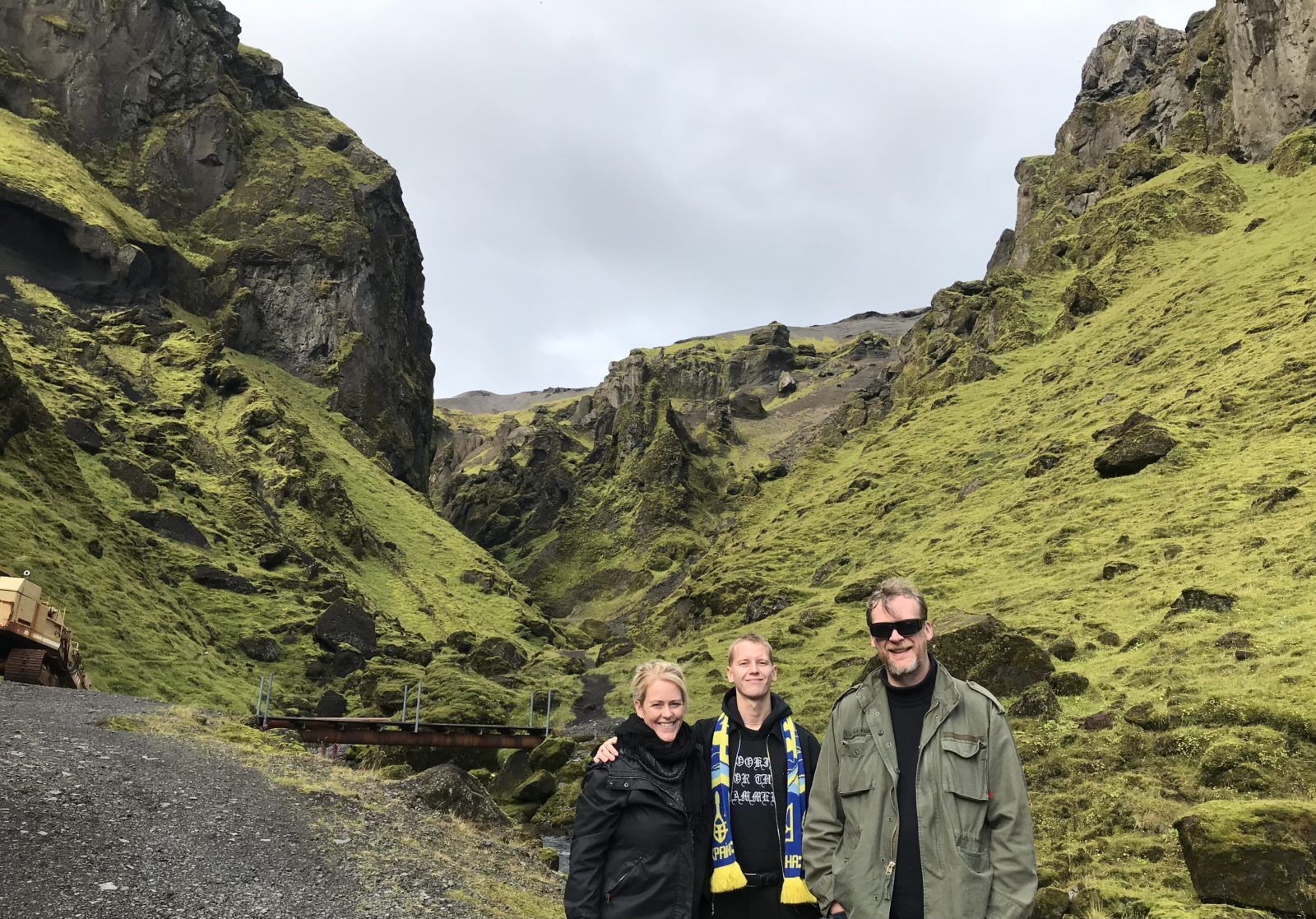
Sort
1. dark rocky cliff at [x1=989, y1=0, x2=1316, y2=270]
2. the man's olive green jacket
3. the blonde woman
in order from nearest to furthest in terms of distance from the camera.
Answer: the man's olive green jacket < the blonde woman < dark rocky cliff at [x1=989, y1=0, x2=1316, y2=270]

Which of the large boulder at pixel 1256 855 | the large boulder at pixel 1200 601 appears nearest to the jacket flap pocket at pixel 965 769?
the large boulder at pixel 1256 855

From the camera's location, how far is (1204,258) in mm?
67062

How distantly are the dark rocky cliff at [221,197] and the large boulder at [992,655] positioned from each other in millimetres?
99831

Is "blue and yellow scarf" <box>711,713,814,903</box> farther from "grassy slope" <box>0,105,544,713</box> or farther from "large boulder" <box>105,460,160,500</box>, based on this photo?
"large boulder" <box>105,460,160,500</box>

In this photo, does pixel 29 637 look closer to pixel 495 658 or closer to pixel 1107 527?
pixel 495 658

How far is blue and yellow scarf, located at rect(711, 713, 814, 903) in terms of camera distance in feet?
16.5

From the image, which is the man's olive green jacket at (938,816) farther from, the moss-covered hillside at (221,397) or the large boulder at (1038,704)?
the moss-covered hillside at (221,397)

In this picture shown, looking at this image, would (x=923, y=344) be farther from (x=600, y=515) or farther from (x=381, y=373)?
(x=381, y=373)

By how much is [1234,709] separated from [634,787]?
18.0 meters

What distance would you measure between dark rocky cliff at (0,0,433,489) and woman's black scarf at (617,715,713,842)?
106 metres

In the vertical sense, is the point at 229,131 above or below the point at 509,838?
above

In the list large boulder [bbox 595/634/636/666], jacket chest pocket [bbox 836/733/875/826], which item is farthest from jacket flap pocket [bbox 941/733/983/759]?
large boulder [bbox 595/634/636/666]

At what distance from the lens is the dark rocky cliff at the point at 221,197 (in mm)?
104562

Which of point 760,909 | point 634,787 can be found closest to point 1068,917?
point 760,909
